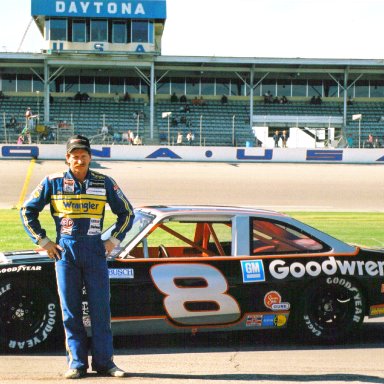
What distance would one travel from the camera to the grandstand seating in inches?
1771

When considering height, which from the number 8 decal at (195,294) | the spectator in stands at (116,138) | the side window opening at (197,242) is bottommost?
the number 8 decal at (195,294)

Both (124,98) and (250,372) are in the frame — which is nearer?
(250,372)

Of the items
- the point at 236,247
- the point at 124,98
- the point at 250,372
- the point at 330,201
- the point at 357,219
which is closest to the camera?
the point at 250,372

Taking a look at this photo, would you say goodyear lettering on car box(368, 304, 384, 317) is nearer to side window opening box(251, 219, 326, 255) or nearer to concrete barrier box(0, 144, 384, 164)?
side window opening box(251, 219, 326, 255)

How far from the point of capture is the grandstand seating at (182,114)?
44994mm

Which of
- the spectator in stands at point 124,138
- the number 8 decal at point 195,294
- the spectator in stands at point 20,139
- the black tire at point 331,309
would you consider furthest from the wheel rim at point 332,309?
the spectator in stands at point 124,138

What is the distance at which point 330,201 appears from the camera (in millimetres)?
28266

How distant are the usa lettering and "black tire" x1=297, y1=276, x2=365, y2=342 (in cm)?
4273

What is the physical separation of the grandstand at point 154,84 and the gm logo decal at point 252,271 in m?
36.2

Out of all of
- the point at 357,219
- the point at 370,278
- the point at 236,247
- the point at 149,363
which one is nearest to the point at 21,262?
the point at 149,363

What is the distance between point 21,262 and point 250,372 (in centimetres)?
214

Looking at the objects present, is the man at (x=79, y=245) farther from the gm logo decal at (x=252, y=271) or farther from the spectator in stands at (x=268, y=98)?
the spectator in stands at (x=268, y=98)

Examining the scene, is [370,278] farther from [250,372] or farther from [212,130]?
[212,130]

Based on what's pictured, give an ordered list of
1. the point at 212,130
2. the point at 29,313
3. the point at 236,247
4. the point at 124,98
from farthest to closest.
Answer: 1. the point at 124,98
2. the point at 212,130
3. the point at 236,247
4. the point at 29,313
